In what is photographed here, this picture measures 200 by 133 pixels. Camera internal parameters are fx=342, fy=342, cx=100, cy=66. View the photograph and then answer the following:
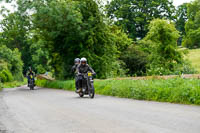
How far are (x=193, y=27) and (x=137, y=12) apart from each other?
14023mm

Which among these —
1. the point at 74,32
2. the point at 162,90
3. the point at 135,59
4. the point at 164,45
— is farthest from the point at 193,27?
the point at 162,90

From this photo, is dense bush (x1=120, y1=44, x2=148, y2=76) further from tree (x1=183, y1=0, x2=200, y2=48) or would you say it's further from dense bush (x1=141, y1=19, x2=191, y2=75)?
tree (x1=183, y1=0, x2=200, y2=48)

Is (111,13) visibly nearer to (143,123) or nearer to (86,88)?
(86,88)

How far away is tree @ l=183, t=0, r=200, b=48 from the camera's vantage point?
64.6 meters

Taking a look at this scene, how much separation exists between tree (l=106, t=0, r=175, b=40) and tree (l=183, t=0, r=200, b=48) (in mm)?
5199

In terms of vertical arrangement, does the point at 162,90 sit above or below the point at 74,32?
below

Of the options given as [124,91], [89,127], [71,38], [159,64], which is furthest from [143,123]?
[159,64]

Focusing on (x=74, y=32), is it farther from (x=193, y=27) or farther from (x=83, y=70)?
(x=193, y=27)

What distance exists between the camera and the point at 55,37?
91.5 ft

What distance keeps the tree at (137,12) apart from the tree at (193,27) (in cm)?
520

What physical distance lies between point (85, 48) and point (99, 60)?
1504mm

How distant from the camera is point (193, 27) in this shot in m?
69.8

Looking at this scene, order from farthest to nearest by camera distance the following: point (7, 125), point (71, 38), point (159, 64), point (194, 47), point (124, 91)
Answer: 1. point (194, 47)
2. point (159, 64)
3. point (71, 38)
4. point (124, 91)
5. point (7, 125)

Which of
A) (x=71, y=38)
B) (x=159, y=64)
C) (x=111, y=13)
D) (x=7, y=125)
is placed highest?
(x=111, y=13)
